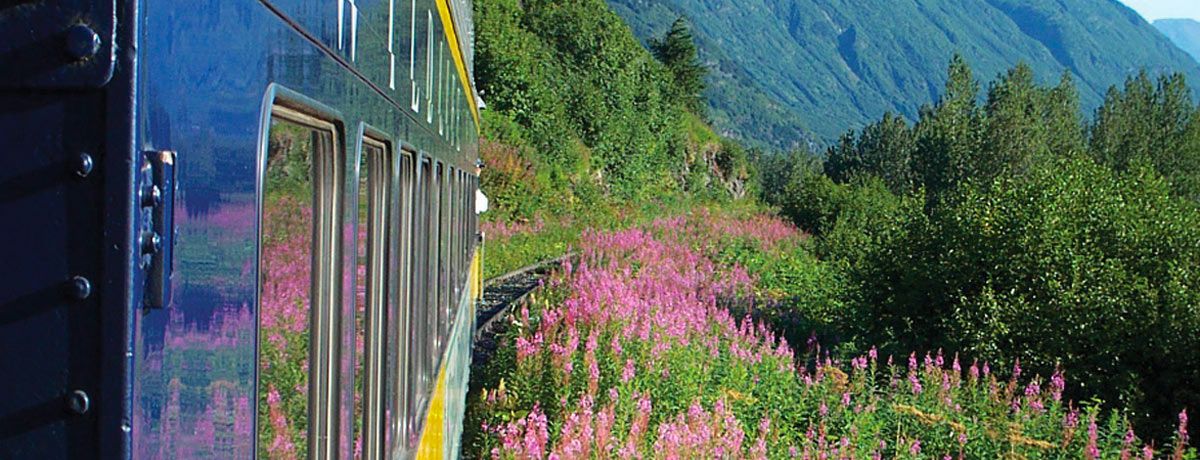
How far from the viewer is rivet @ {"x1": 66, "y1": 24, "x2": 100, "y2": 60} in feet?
3.56

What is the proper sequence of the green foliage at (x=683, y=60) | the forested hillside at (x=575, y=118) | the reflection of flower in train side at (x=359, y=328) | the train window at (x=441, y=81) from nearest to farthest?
the reflection of flower in train side at (x=359, y=328), the train window at (x=441, y=81), the forested hillside at (x=575, y=118), the green foliage at (x=683, y=60)

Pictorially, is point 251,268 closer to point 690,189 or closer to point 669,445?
point 669,445

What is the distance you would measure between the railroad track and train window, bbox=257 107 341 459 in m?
11.1

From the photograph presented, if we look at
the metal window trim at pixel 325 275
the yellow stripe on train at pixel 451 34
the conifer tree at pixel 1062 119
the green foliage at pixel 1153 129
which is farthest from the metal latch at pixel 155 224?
the green foliage at pixel 1153 129

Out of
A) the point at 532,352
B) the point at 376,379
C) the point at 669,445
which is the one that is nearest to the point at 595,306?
the point at 532,352

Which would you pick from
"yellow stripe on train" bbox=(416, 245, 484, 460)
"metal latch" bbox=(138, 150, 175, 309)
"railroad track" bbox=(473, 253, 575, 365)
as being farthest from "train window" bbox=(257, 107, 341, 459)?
"railroad track" bbox=(473, 253, 575, 365)

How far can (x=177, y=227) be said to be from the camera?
1.21 metres

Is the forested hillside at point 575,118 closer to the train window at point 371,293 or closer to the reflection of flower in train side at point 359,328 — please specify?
the train window at point 371,293

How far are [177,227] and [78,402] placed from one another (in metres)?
0.18

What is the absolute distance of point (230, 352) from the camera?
4.66 feet

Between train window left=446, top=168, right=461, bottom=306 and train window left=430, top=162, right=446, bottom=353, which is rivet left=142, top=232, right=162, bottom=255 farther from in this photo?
train window left=446, top=168, right=461, bottom=306

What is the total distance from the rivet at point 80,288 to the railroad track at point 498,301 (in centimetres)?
1215

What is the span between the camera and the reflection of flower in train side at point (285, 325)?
65.7 inches

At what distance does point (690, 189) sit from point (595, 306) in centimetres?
5730
